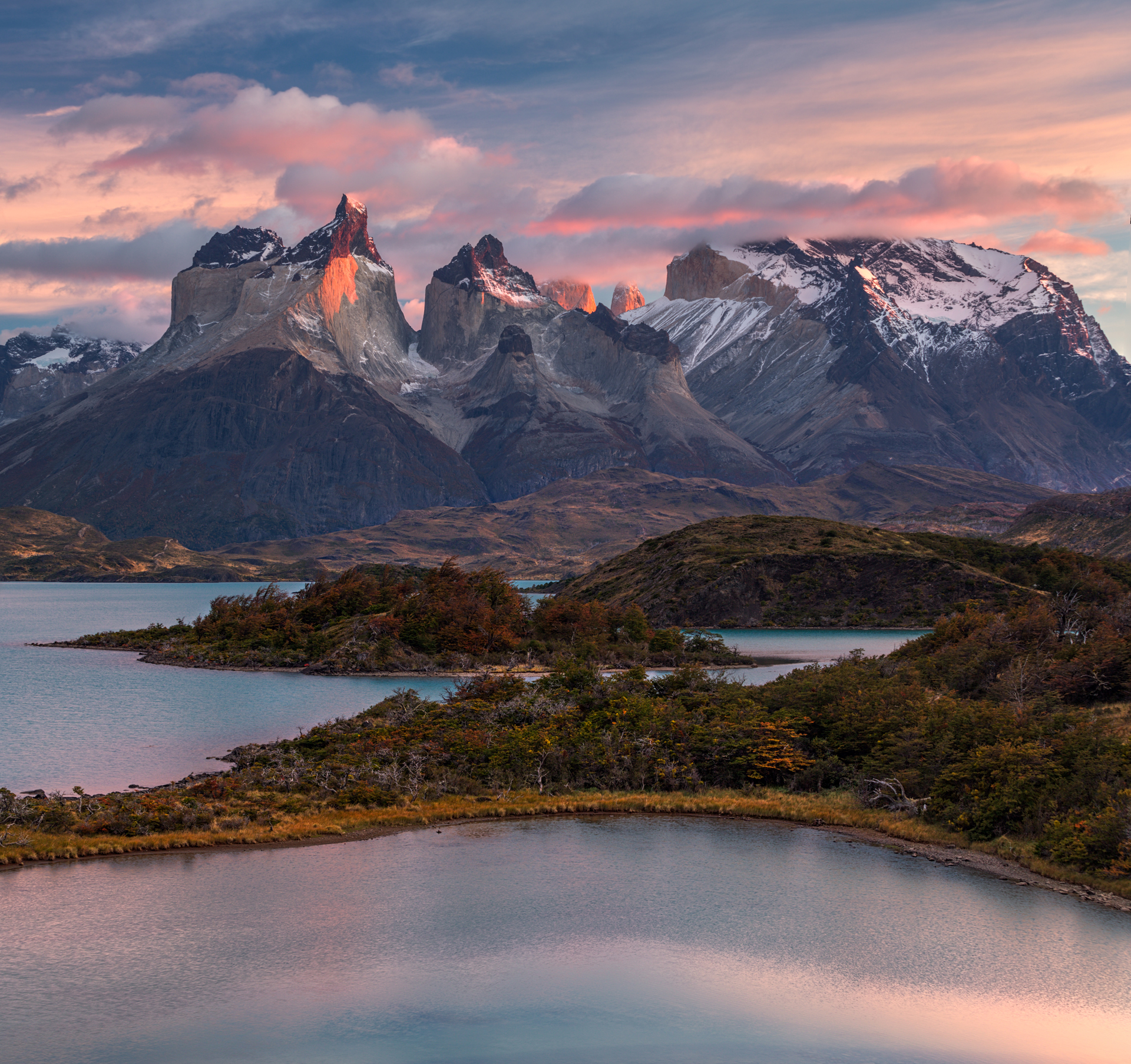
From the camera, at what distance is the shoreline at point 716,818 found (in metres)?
43.9

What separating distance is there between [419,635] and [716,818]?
83.3m

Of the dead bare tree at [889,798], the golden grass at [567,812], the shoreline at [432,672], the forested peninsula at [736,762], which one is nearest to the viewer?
the golden grass at [567,812]

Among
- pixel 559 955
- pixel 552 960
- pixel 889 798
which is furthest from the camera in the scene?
pixel 889 798

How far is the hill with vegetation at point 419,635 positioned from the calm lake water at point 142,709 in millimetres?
6770

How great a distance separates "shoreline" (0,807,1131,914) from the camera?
144 ft

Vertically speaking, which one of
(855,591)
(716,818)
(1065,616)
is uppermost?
(1065,616)

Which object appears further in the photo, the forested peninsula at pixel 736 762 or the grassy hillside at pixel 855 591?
the grassy hillside at pixel 855 591

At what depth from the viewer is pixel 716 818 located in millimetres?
56125

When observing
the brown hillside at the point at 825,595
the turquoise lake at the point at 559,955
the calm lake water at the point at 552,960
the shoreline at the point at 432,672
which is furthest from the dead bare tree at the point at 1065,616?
the brown hillside at the point at 825,595

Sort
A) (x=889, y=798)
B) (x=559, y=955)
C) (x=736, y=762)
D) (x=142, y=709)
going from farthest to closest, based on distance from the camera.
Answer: (x=142, y=709) < (x=736, y=762) < (x=889, y=798) < (x=559, y=955)

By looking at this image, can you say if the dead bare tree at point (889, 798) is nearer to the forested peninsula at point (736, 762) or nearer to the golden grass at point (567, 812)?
the forested peninsula at point (736, 762)

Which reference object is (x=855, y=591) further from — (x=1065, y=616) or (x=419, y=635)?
(x=1065, y=616)

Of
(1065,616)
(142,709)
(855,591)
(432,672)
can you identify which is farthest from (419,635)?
(855,591)

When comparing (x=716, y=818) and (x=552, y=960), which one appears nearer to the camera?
(x=552, y=960)
